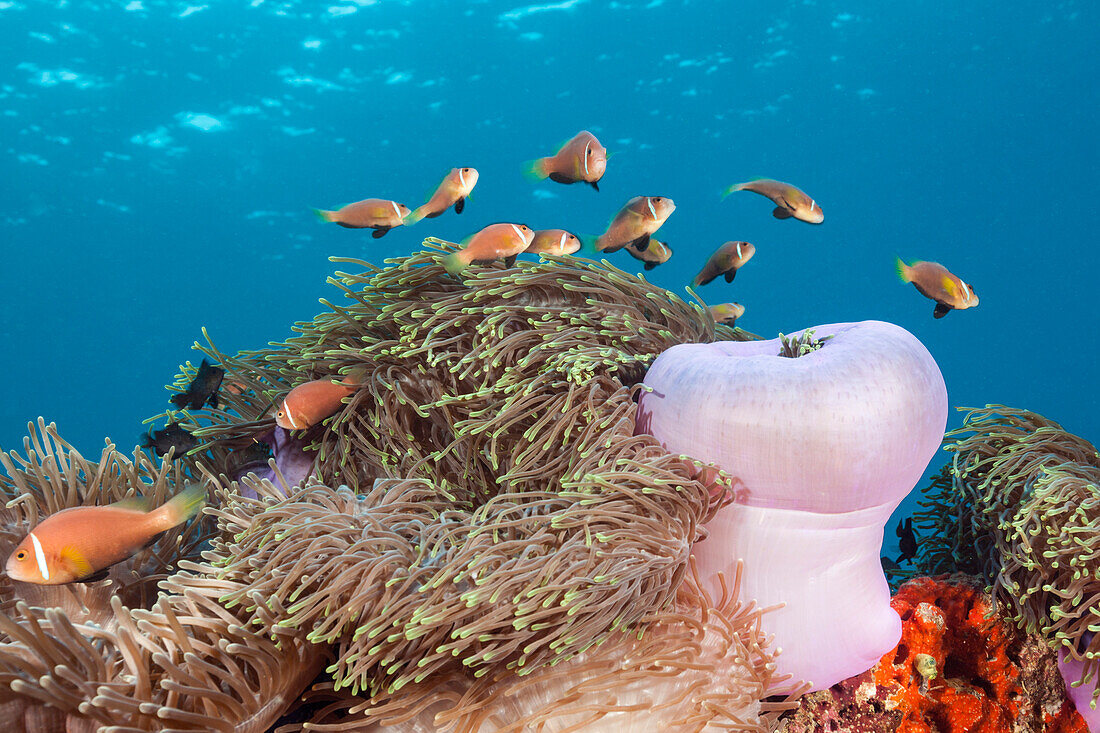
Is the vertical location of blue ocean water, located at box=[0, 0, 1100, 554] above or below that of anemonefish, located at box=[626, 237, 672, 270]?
above

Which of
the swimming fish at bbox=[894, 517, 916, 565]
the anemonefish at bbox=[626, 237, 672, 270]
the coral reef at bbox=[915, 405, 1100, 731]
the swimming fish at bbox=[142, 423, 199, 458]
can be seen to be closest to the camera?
the coral reef at bbox=[915, 405, 1100, 731]

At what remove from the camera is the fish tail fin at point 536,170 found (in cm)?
270

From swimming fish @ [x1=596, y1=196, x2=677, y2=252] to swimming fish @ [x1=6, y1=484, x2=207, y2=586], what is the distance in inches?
70.7

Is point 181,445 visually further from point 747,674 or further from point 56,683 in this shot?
point 747,674

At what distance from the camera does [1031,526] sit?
167cm

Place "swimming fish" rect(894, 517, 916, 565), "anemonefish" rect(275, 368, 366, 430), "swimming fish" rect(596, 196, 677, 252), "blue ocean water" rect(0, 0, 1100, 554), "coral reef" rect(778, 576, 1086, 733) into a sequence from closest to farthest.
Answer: "coral reef" rect(778, 576, 1086, 733)
"anemonefish" rect(275, 368, 366, 430)
"swimming fish" rect(894, 517, 916, 565)
"swimming fish" rect(596, 196, 677, 252)
"blue ocean water" rect(0, 0, 1100, 554)

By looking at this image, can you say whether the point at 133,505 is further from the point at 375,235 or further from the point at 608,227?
the point at 608,227

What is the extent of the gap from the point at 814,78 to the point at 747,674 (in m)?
31.5

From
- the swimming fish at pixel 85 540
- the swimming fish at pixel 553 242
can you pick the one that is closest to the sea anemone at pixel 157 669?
the swimming fish at pixel 85 540

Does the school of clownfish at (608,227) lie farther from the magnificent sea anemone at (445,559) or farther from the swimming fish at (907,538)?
the swimming fish at (907,538)

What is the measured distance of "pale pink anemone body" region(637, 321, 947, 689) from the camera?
5.03 feet

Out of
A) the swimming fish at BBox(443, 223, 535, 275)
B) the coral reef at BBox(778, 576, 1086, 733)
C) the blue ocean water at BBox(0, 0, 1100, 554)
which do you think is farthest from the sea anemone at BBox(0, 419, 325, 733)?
the blue ocean water at BBox(0, 0, 1100, 554)

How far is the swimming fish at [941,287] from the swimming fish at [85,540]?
279 cm

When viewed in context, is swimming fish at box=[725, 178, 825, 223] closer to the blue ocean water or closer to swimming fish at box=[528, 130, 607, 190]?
swimming fish at box=[528, 130, 607, 190]
